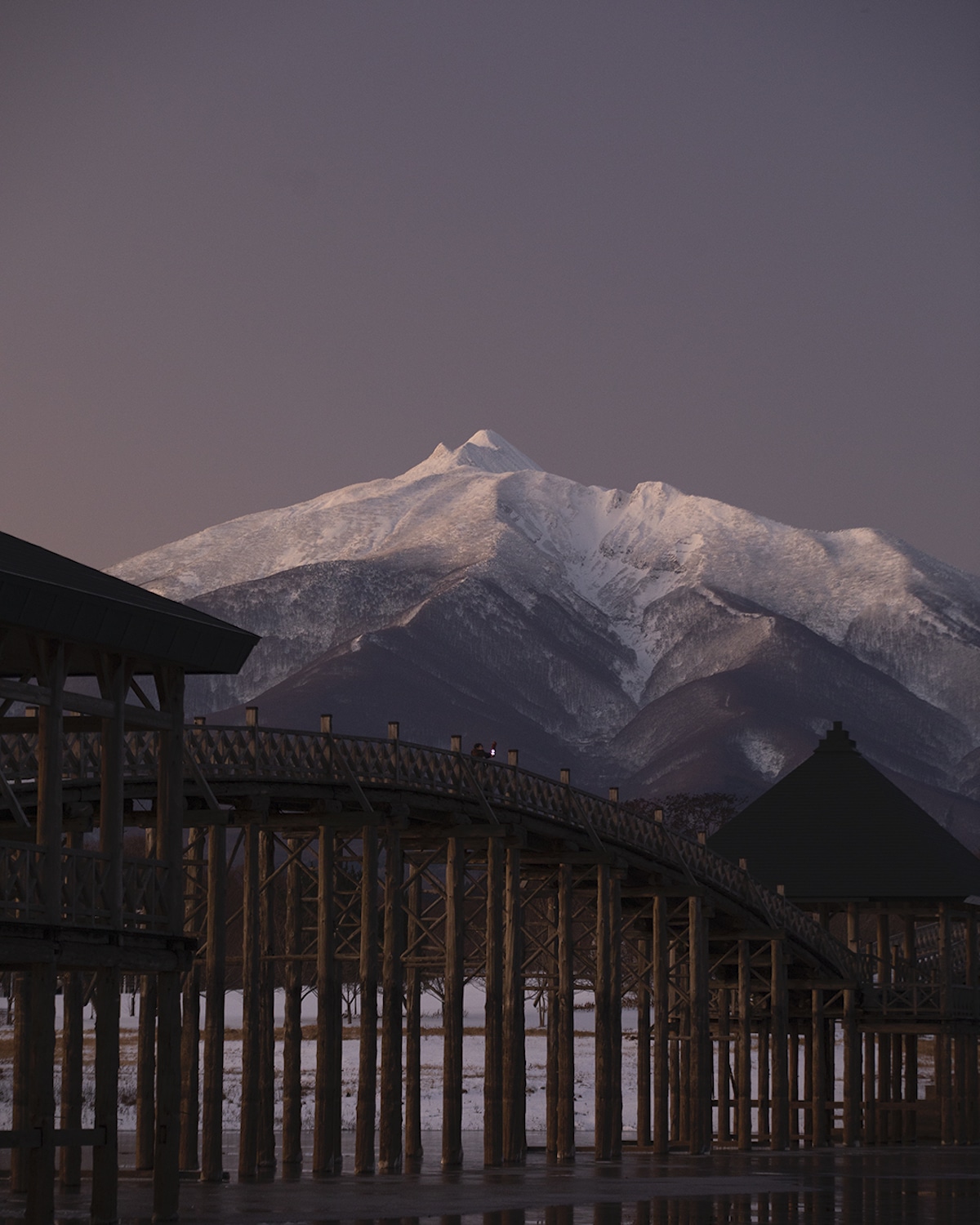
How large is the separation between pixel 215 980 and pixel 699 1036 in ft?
58.3

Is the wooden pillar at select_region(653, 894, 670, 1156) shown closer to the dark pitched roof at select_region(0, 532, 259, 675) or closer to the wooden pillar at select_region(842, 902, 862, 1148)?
the wooden pillar at select_region(842, 902, 862, 1148)

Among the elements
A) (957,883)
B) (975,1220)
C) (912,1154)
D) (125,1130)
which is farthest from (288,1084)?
(125,1130)

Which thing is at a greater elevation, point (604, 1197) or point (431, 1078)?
point (604, 1197)

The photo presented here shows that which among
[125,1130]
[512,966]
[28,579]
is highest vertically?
[28,579]

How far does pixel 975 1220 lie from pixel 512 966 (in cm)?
1875

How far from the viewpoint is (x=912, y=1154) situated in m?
49.1

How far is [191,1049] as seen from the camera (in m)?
40.3

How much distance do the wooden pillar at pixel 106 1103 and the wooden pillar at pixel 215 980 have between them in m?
8.38

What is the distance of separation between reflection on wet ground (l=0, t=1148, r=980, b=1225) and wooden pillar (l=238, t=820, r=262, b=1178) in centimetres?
61

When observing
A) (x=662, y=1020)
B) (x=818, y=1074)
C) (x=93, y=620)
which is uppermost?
(x=93, y=620)

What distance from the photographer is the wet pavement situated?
28.6 metres

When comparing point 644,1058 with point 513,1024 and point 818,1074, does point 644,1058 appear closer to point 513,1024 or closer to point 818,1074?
point 818,1074

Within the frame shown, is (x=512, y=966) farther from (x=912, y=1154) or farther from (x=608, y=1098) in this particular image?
(x=912, y=1154)

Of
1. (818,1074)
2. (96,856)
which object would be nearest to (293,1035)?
(96,856)
